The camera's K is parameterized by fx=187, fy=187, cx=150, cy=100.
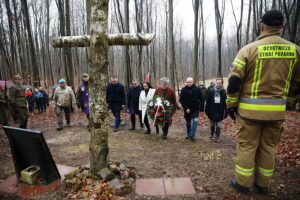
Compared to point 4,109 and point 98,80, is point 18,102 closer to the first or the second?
point 4,109

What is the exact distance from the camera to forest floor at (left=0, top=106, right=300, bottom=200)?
3.14 m

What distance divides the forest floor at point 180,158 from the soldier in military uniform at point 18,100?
94 centimetres

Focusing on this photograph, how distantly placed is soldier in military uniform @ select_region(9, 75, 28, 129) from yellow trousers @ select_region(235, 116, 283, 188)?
6823mm

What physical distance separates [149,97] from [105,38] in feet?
12.3

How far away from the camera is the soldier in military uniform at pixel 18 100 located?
639cm

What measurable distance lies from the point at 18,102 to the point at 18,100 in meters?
0.07

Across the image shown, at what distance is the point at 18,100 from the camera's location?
6438 millimetres

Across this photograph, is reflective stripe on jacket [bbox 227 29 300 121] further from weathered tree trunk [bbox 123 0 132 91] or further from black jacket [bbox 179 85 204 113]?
weathered tree trunk [bbox 123 0 132 91]

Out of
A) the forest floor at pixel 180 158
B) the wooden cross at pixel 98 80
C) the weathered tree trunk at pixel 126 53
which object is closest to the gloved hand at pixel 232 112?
the forest floor at pixel 180 158

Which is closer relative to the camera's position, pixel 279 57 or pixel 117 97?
pixel 279 57

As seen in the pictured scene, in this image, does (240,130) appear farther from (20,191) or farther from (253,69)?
(20,191)

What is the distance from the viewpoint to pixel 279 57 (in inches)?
102

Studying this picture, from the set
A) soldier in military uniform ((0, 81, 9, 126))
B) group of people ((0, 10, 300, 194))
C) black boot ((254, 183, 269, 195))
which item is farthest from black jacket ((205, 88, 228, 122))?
soldier in military uniform ((0, 81, 9, 126))

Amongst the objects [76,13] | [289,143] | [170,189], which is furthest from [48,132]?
[76,13]
